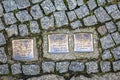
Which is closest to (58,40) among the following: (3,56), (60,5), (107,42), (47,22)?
(47,22)

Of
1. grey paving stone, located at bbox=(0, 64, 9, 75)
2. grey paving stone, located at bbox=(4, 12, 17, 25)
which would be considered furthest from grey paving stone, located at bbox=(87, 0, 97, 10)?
grey paving stone, located at bbox=(0, 64, 9, 75)

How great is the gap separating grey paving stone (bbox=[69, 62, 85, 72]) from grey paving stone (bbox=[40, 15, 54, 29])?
2.15 ft

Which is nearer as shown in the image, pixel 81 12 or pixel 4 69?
pixel 4 69

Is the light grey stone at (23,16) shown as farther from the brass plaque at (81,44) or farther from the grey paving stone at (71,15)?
the brass plaque at (81,44)

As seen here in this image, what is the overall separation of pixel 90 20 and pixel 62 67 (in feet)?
2.66

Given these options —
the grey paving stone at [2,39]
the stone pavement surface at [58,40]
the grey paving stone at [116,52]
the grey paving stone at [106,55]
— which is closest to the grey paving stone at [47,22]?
the stone pavement surface at [58,40]

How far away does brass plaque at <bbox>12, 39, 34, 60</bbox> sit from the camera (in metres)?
4.94

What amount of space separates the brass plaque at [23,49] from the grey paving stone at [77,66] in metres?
0.60

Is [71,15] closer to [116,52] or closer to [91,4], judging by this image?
[91,4]

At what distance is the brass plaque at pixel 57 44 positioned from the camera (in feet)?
16.3

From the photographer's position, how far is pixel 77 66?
4953 millimetres

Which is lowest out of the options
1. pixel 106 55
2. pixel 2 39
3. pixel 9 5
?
pixel 106 55

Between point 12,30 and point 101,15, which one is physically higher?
point 101,15

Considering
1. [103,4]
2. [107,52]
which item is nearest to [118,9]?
[103,4]
